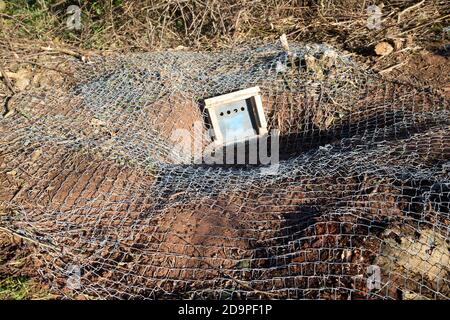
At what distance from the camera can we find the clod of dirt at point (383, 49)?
5.10 m

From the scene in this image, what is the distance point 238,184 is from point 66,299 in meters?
1.39

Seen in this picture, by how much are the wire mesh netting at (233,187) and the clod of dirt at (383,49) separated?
0.96 feet

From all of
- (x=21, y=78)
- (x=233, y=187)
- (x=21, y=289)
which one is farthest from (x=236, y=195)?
(x=21, y=78)

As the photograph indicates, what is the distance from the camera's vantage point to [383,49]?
5102 mm

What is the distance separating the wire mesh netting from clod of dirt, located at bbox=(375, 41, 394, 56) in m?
0.29

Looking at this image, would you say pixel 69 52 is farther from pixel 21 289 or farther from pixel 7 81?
pixel 21 289

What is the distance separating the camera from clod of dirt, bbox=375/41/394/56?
510 cm

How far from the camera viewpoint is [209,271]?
2955 mm

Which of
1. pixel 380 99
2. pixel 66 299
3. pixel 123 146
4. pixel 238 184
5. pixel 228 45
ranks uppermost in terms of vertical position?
pixel 228 45

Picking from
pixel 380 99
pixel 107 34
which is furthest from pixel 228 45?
pixel 380 99

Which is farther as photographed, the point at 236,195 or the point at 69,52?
the point at 69,52

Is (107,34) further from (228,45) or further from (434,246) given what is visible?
(434,246)

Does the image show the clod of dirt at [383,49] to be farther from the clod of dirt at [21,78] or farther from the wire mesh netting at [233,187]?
the clod of dirt at [21,78]

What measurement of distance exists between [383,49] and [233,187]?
2548 millimetres
